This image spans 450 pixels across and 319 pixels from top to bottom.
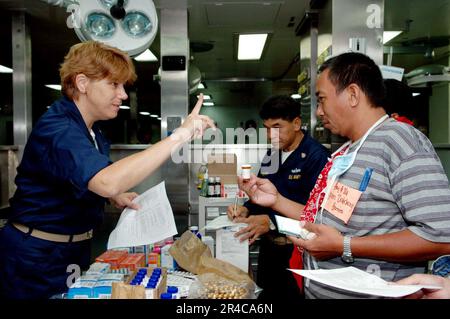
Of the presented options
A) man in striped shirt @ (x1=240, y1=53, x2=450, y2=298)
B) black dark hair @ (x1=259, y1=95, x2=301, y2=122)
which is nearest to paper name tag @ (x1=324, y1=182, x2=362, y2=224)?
man in striped shirt @ (x1=240, y1=53, x2=450, y2=298)

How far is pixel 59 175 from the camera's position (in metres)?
1.35

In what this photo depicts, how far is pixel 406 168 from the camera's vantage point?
45.1 inches

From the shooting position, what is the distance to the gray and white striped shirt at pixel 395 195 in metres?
1.12

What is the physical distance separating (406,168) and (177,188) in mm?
2609

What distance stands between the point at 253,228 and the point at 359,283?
919 mm

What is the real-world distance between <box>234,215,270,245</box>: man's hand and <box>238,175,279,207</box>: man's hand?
0.49 ft

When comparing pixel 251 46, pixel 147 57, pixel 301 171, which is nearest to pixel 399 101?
pixel 301 171

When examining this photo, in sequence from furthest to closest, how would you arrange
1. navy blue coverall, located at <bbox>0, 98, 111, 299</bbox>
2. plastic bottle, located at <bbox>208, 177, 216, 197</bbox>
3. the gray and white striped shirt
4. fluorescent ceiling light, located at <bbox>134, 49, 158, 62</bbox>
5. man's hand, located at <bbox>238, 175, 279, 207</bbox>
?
fluorescent ceiling light, located at <bbox>134, 49, 158, 62</bbox> → plastic bottle, located at <bbox>208, 177, 216, 197</bbox> → man's hand, located at <bbox>238, 175, 279, 207</bbox> → navy blue coverall, located at <bbox>0, 98, 111, 299</bbox> → the gray and white striped shirt

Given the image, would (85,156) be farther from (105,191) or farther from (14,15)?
(14,15)

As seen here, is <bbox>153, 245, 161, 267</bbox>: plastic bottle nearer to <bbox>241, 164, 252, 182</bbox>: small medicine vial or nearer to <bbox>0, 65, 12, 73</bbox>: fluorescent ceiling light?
<bbox>241, 164, 252, 182</bbox>: small medicine vial

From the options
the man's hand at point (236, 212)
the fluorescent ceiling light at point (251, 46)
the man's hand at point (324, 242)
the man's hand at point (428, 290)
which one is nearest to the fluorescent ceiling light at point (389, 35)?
the fluorescent ceiling light at point (251, 46)

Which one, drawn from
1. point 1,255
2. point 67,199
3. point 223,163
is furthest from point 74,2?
point 223,163

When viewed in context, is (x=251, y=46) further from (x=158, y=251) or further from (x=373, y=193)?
(x=373, y=193)

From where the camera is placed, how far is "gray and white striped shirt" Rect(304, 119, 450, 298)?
1.12m
